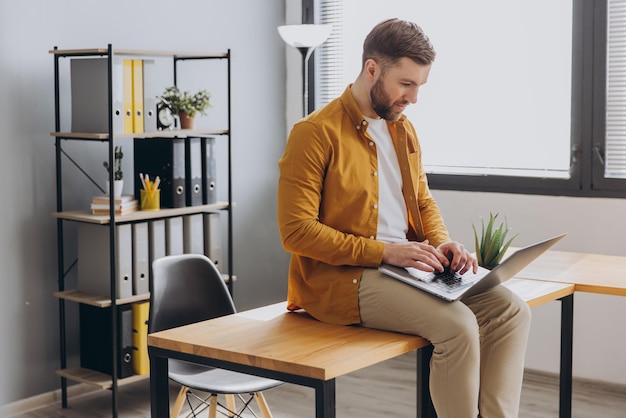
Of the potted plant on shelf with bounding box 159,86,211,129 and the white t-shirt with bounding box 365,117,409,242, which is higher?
the potted plant on shelf with bounding box 159,86,211,129

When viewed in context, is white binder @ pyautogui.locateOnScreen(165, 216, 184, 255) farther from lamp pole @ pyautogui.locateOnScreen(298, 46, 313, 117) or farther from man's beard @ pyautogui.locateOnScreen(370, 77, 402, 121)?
man's beard @ pyautogui.locateOnScreen(370, 77, 402, 121)

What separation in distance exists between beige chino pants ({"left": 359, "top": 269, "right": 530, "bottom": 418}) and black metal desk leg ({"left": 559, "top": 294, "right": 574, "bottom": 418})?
0.59m

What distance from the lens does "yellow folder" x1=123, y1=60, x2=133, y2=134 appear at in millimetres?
3633

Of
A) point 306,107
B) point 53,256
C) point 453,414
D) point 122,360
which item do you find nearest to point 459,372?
point 453,414

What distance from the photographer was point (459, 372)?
2.14 metres

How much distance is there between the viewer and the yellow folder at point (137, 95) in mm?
3674

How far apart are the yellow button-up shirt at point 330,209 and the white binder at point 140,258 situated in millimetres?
1443

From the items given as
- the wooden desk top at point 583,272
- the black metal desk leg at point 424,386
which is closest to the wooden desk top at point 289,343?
the black metal desk leg at point 424,386

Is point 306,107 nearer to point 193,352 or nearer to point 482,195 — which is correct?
point 482,195

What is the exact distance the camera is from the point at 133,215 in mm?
3645

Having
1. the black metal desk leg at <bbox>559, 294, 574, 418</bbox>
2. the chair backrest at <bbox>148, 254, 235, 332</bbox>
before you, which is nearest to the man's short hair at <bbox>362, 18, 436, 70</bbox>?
the chair backrest at <bbox>148, 254, 235, 332</bbox>

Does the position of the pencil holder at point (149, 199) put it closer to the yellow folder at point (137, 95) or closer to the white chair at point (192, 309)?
the yellow folder at point (137, 95)

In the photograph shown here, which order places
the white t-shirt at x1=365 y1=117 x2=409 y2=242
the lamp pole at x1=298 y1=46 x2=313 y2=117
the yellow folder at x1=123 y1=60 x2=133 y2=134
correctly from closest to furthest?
1. the white t-shirt at x1=365 y1=117 x2=409 y2=242
2. the yellow folder at x1=123 y1=60 x2=133 y2=134
3. the lamp pole at x1=298 y1=46 x2=313 y2=117

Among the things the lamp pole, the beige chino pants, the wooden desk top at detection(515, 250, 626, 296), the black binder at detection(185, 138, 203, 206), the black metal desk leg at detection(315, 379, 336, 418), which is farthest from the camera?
the lamp pole
